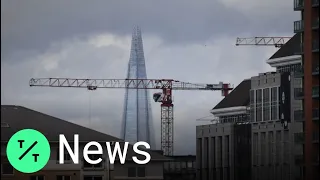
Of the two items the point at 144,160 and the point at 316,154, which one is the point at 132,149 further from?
the point at 316,154

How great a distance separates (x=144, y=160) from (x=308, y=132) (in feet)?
69.9

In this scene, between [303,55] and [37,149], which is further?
[303,55]

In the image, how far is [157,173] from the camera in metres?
149

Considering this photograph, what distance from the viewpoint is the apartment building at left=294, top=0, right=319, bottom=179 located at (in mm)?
142250

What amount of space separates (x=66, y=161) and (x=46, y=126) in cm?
522

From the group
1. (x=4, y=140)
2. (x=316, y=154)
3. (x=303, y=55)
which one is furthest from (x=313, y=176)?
(x=4, y=140)

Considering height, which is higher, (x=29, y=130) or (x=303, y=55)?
(x=303, y=55)

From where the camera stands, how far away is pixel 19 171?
140 meters

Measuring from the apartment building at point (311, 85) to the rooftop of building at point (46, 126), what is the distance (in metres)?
19.4

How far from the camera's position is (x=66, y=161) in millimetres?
144500

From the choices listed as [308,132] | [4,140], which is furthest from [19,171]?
[308,132]

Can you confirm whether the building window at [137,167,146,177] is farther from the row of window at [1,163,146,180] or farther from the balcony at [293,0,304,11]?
the balcony at [293,0,304,11]

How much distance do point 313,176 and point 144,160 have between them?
21680mm

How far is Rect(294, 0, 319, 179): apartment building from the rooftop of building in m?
19.4
